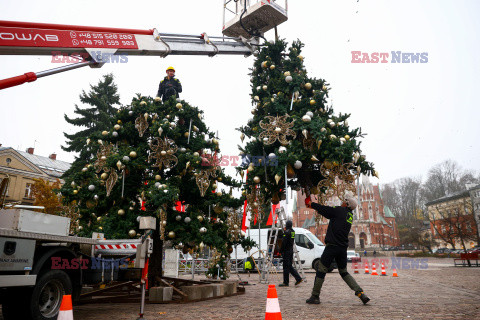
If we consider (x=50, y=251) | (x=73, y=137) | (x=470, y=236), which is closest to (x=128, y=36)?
(x=50, y=251)

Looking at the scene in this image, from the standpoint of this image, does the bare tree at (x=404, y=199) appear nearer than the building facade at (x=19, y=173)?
No

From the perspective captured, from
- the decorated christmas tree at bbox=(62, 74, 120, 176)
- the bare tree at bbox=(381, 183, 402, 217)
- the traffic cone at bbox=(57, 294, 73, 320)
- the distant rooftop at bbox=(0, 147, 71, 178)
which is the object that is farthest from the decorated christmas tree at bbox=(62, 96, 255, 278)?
the bare tree at bbox=(381, 183, 402, 217)

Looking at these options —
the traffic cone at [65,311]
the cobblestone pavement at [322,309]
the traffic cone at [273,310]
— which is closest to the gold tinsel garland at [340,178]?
the cobblestone pavement at [322,309]

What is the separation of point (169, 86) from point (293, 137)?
412 cm

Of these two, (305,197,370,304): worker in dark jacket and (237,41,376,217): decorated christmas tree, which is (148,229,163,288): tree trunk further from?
(305,197,370,304): worker in dark jacket

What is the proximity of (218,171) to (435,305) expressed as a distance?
6.06 m

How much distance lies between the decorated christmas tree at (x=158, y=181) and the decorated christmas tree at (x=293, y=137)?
1.16 metres

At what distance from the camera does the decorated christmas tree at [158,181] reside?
8.47 meters

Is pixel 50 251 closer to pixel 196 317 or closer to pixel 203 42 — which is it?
pixel 196 317

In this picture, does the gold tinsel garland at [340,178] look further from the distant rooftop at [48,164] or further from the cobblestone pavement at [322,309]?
the distant rooftop at [48,164]

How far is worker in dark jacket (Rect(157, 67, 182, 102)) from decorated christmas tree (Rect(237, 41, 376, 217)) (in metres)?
2.30

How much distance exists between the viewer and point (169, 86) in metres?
10.1

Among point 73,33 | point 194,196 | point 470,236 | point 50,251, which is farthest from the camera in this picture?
point 470,236

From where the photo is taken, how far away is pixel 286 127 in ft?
28.2
